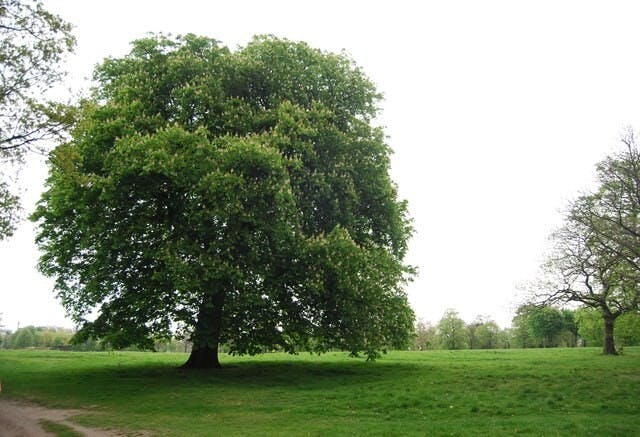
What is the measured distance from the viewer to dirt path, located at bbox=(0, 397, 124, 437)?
16078 mm

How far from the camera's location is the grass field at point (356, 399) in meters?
15.4

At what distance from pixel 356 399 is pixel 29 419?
39.7 ft

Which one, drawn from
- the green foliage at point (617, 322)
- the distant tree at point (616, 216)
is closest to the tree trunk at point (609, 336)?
the green foliage at point (617, 322)

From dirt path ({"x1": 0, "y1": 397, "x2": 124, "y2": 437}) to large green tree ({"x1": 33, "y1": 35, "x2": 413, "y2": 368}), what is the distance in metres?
5.06

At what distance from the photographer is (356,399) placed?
19.6 meters

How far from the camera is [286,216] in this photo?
80.3 ft

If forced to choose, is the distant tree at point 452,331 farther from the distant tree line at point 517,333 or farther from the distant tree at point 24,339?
the distant tree at point 24,339

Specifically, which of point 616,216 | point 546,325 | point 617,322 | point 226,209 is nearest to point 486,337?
point 546,325

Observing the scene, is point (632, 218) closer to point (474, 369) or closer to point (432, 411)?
point (474, 369)

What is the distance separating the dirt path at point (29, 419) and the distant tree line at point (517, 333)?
61299 mm

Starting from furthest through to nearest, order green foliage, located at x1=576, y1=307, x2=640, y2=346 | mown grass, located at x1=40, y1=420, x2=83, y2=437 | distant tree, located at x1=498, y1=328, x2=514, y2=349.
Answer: distant tree, located at x1=498, y1=328, x2=514, y2=349, green foliage, located at x1=576, y1=307, x2=640, y2=346, mown grass, located at x1=40, y1=420, x2=83, y2=437

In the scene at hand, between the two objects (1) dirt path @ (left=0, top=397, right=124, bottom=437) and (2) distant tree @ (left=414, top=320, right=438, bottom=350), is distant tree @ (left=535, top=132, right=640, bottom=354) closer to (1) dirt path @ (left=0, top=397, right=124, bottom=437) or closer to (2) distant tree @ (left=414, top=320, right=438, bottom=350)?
(1) dirt path @ (left=0, top=397, right=124, bottom=437)

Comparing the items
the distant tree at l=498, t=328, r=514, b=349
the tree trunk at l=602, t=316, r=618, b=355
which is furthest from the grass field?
the distant tree at l=498, t=328, r=514, b=349

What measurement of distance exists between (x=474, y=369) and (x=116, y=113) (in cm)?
2341
